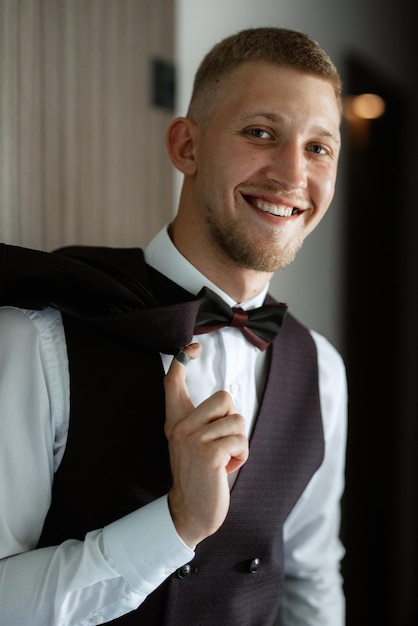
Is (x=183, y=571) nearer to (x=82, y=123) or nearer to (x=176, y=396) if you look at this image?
(x=176, y=396)

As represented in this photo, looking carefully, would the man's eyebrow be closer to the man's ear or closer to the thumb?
the man's ear

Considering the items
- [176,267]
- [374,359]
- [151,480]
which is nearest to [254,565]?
[151,480]

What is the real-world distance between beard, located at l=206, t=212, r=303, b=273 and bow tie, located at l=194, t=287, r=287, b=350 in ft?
0.29

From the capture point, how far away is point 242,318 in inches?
53.2

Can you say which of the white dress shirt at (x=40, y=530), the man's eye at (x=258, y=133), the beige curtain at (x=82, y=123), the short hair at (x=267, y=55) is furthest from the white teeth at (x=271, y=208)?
the beige curtain at (x=82, y=123)

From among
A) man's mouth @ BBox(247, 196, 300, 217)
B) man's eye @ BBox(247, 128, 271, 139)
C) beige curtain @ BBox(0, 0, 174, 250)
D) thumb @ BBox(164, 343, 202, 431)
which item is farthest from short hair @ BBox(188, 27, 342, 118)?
thumb @ BBox(164, 343, 202, 431)

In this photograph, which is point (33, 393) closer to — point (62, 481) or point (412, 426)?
point (62, 481)

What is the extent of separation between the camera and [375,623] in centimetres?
316

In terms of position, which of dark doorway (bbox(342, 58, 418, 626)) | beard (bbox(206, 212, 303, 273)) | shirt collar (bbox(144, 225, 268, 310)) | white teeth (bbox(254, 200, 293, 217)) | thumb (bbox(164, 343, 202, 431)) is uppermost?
white teeth (bbox(254, 200, 293, 217))

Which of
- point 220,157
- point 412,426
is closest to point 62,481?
point 220,157

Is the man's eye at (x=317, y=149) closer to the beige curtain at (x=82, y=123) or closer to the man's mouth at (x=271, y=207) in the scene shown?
the man's mouth at (x=271, y=207)

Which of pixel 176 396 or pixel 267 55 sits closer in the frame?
pixel 176 396

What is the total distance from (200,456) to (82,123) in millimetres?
908

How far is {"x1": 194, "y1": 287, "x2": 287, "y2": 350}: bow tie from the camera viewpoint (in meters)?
1.31
